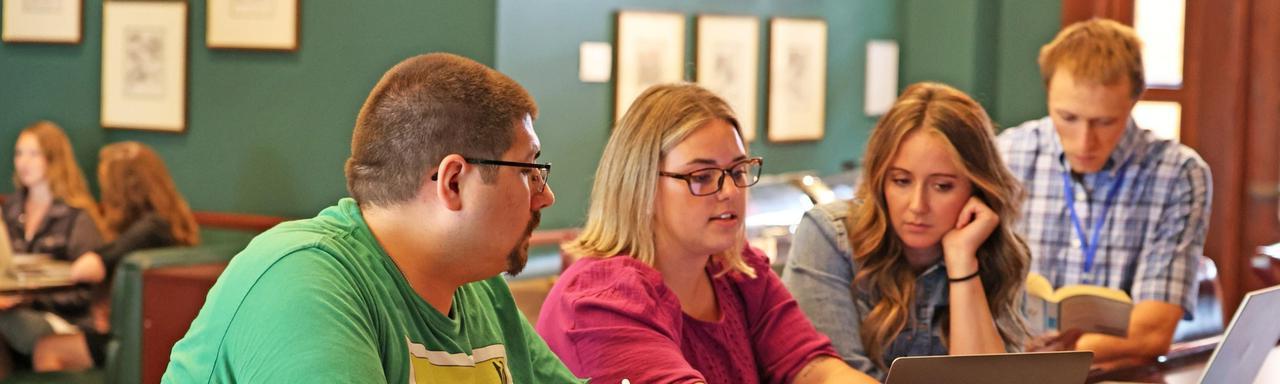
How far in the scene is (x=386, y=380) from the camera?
1.56 meters

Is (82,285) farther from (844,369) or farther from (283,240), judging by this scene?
(283,240)

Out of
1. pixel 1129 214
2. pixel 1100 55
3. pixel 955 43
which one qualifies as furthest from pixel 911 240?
pixel 955 43

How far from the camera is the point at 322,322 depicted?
4.76ft

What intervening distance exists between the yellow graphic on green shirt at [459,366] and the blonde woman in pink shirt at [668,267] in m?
0.27

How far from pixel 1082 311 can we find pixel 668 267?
115 cm

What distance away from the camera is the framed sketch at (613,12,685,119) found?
651 centimetres

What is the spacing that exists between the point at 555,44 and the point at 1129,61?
9.99ft

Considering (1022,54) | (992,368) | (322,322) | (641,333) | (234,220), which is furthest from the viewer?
(234,220)

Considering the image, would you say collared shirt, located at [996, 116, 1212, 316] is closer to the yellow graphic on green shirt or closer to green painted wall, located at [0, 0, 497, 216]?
the yellow graphic on green shirt

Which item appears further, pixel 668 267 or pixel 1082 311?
pixel 1082 311

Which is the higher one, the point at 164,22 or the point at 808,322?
the point at 164,22

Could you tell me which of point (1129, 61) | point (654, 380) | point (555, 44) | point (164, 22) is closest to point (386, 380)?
point (654, 380)

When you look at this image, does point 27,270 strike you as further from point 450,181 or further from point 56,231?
point 450,181

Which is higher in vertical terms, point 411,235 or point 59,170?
point 411,235
